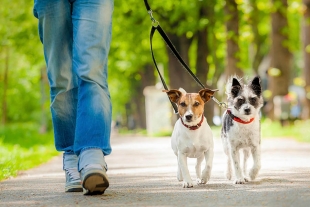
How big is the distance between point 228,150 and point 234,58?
694 inches

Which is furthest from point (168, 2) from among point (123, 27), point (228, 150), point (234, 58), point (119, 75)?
point (119, 75)

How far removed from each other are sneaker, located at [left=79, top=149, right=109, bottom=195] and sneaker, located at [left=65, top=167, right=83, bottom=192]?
0.42 metres

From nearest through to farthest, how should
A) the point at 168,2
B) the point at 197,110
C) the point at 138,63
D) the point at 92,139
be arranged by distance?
the point at 92,139 < the point at 197,110 < the point at 168,2 < the point at 138,63

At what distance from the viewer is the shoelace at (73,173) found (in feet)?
20.3

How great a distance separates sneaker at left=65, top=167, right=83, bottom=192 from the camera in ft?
20.2

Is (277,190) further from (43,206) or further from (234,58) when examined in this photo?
(234,58)

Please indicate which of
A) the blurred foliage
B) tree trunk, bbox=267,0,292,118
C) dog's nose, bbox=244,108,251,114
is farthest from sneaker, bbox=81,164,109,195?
tree trunk, bbox=267,0,292,118

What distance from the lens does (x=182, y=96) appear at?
23.0 ft

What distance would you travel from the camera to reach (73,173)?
6.21 meters

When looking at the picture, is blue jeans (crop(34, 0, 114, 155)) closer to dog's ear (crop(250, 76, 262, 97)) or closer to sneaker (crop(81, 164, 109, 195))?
sneaker (crop(81, 164, 109, 195))

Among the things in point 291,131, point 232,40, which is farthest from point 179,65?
point 291,131

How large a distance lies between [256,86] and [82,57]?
7.15ft

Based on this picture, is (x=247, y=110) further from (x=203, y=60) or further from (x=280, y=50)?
(x=203, y=60)


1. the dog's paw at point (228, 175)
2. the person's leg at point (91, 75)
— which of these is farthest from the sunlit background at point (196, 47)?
the person's leg at point (91, 75)
